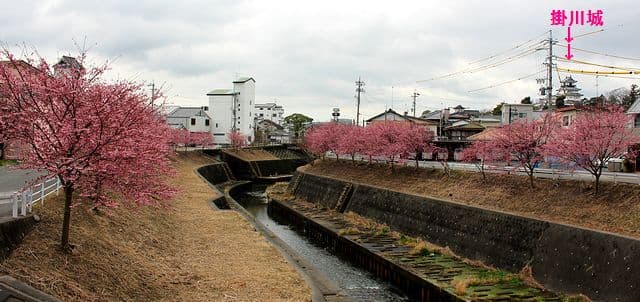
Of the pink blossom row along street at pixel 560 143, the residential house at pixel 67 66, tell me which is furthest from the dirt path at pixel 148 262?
the pink blossom row along street at pixel 560 143

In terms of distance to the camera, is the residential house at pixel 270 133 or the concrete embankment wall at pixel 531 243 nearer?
the concrete embankment wall at pixel 531 243

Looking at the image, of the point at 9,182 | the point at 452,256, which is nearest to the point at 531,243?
the point at 452,256

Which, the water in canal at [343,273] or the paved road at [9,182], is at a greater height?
the paved road at [9,182]

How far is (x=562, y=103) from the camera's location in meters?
61.6

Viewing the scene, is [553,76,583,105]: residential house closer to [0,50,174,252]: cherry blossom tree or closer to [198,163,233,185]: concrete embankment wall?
[198,163,233,185]: concrete embankment wall

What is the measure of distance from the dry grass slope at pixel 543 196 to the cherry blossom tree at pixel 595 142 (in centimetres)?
100

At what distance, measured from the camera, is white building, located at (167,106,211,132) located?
8231 cm

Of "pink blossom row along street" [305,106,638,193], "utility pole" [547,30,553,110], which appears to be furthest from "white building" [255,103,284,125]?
"utility pole" [547,30,553,110]

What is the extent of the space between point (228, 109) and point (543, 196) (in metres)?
76.9

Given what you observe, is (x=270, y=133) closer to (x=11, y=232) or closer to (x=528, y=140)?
(x=528, y=140)

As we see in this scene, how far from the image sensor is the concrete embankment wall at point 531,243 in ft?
44.1

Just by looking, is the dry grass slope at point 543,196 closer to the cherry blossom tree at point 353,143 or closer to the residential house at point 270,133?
the cherry blossom tree at point 353,143

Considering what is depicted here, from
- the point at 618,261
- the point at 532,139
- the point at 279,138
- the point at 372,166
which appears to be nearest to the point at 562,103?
the point at 372,166

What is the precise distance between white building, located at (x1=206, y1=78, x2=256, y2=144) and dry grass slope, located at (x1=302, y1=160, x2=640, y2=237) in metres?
62.1
